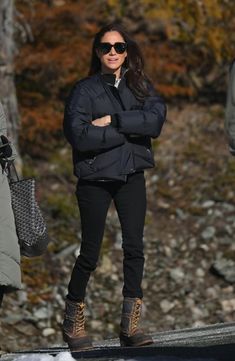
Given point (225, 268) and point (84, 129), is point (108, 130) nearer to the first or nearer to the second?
point (84, 129)

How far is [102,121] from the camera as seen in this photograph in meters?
6.83

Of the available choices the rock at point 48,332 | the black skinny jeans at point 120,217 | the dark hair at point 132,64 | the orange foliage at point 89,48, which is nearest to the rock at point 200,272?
the rock at point 48,332

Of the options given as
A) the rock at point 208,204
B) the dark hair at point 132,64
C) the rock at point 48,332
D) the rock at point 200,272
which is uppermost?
the dark hair at point 132,64

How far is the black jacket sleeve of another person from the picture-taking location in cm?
677

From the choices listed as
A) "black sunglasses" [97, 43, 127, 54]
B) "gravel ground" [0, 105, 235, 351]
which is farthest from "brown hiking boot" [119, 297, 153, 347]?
"gravel ground" [0, 105, 235, 351]

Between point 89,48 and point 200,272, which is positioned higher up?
point 89,48

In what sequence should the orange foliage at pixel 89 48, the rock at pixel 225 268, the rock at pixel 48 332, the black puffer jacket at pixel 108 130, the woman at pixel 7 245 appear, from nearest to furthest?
1. the woman at pixel 7 245
2. the black puffer jacket at pixel 108 130
3. the rock at pixel 48 332
4. the rock at pixel 225 268
5. the orange foliage at pixel 89 48

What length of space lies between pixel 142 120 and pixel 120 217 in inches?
25.5

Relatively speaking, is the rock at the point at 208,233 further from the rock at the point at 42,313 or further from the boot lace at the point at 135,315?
the boot lace at the point at 135,315

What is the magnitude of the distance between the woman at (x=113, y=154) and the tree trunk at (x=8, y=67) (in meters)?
6.44

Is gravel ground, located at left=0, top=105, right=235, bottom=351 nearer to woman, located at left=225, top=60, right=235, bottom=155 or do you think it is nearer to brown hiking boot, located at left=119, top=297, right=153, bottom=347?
brown hiking boot, located at left=119, top=297, right=153, bottom=347

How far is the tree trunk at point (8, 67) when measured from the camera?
13398 millimetres

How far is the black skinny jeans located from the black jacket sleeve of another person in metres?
0.29

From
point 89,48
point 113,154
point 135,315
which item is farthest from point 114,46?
point 89,48
